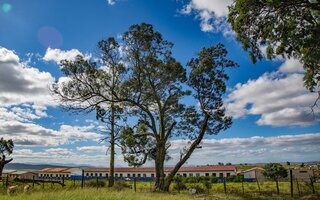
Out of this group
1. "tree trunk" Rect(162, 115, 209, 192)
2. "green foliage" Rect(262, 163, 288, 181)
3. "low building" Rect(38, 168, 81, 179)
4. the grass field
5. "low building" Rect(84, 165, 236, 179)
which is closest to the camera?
the grass field

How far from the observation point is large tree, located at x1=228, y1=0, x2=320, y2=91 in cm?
1561

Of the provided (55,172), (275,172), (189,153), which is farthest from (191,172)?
(189,153)

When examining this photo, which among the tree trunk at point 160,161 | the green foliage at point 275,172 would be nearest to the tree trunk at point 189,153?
the tree trunk at point 160,161

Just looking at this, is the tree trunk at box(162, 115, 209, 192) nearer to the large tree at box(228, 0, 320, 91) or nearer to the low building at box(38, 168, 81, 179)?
the large tree at box(228, 0, 320, 91)

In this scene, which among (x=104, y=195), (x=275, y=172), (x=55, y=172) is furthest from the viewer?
(x=55, y=172)

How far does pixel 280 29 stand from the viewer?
1656cm

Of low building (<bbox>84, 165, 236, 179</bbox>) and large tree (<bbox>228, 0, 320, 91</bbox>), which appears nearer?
large tree (<bbox>228, 0, 320, 91</bbox>)

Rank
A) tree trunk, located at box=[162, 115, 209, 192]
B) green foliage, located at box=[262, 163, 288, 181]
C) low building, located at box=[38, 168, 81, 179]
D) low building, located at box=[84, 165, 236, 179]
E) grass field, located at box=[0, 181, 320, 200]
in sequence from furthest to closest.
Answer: low building, located at box=[38, 168, 81, 179], low building, located at box=[84, 165, 236, 179], green foliage, located at box=[262, 163, 288, 181], tree trunk, located at box=[162, 115, 209, 192], grass field, located at box=[0, 181, 320, 200]

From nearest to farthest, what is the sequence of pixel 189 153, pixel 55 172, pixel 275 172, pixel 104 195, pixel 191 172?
pixel 104 195 → pixel 189 153 → pixel 275 172 → pixel 191 172 → pixel 55 172

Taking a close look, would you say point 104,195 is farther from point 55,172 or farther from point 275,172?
point 55,172

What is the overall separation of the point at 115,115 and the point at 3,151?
→ 49206 millimetres

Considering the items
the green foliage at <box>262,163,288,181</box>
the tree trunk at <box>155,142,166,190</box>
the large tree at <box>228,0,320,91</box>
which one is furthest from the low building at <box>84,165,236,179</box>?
the large tree at <box>228,0,320,91</box>

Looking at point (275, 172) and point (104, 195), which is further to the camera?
point (275, 172)

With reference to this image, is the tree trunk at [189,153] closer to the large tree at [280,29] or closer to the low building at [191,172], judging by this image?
the large tree at [280,29]
